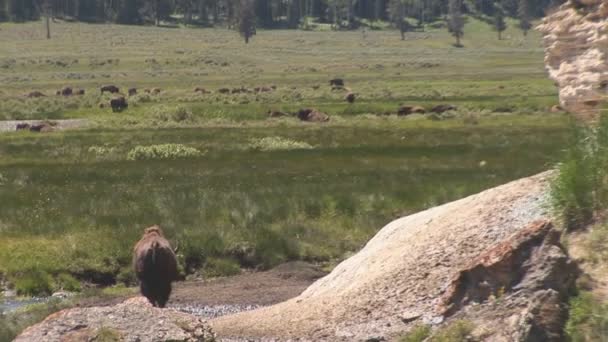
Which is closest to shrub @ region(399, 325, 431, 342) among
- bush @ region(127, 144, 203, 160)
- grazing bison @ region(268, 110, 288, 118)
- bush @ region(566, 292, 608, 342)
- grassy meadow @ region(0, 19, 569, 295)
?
bush @ region(566, 292, 608, 342)

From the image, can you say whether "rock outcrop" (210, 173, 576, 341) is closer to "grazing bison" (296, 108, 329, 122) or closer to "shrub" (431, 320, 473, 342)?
"shrub" (431, 320, 473, 342)

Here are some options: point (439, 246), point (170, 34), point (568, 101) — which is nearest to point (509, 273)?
point (439, 246)

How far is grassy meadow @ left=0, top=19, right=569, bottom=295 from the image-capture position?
80.9 ft

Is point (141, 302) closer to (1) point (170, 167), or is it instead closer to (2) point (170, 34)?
(1) point (170, 167)

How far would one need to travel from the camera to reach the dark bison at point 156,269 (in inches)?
679

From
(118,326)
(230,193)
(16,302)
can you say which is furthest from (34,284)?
(118,326)

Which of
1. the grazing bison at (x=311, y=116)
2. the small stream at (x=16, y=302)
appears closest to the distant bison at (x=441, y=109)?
the grazing bison at (x=311, y=116)

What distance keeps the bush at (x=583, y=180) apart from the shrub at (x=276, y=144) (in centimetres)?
3249

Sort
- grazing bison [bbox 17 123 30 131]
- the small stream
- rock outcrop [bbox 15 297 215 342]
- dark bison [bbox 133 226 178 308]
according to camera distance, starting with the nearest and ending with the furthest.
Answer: rock outcrop [bbox 15 297 215 342] < dark bison [bbox 133 226 178 308] < the small stream < grazing bison [bbox 17 123 30 131]

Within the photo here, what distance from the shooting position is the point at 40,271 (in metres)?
23.0

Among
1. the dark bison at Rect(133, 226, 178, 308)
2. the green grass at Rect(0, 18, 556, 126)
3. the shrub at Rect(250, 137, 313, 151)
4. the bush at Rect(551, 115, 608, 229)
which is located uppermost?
the bush at Rect(551, 115, 608, 229)

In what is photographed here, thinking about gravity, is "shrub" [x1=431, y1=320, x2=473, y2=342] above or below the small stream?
above

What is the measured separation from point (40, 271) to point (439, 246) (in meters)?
11.5

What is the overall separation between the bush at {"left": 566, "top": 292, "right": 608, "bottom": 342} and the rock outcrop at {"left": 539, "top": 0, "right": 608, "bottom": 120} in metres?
3.98
